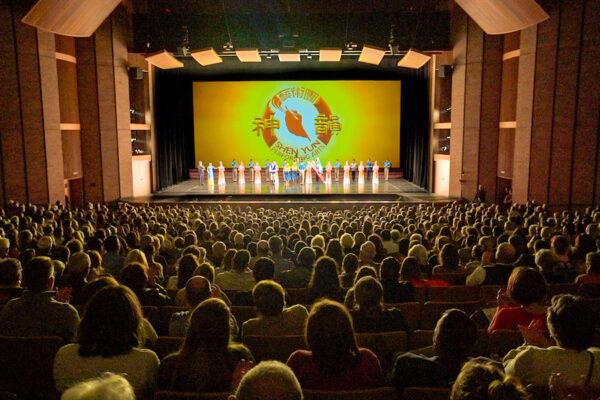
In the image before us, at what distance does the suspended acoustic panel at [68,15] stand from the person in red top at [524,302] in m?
12.9

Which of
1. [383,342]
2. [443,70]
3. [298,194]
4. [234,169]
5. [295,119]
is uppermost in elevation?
[443,70]

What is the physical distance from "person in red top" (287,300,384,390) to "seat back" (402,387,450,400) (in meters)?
0.20

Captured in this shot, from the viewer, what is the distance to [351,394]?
2287 mm

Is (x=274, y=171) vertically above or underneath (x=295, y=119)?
underneath

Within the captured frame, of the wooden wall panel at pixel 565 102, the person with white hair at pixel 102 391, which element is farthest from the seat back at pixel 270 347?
the wooden wall panel at pixel 565 102

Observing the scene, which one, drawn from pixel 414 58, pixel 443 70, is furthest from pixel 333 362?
pixel 443 70

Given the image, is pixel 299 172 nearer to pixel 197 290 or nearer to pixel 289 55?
pixel 289 55

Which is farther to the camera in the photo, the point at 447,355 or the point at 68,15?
the point at 68,15

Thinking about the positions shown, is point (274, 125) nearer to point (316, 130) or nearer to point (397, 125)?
point (316, 130)

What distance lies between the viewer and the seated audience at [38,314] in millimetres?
3494

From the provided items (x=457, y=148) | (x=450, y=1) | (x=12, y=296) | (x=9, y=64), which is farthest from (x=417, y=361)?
(x=450, y=1)

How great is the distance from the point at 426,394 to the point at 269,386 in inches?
40.7

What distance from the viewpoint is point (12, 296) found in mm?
4430

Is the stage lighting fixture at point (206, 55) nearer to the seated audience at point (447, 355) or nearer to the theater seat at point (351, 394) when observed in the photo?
the seated audience at point (447, 355)
